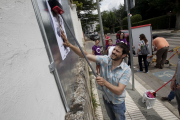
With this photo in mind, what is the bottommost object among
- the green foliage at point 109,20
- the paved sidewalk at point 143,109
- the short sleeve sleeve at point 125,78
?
the paved sidewalk at point 143,109

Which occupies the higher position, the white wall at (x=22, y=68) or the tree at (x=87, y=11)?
the tree at (x=87, y=11)

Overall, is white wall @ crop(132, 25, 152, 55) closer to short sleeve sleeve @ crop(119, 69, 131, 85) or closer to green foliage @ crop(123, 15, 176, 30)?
short sleeve sleeve @ crop(119, 69, 131, 85)

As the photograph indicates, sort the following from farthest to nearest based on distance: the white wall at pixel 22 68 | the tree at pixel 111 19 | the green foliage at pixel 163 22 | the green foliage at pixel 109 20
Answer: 1. the green foliage at pixel 109 20
2. the tree at pixel 111 19
3. the green foliage at pixel 163 22
4. the white wall at pixel 22 68

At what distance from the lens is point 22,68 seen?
72 cm

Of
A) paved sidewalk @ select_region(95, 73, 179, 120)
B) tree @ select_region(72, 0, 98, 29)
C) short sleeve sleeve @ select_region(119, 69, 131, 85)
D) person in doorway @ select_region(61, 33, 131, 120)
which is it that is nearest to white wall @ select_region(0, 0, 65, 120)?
person in doorway @ select_region(61, 33, 131, 120)

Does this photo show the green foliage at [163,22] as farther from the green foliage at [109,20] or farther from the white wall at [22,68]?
the white wall at [22,68]

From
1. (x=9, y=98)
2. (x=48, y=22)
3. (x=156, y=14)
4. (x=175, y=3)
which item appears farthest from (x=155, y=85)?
(x=156, y=14)

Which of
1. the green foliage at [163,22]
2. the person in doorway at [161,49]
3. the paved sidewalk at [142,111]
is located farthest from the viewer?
the green foliage at [163,22]

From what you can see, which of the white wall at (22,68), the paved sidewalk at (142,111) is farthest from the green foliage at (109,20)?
the white wall at (22,68)

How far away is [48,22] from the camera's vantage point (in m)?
1.19

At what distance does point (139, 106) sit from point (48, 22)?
10.2 feet

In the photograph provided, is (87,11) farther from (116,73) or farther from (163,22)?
(116,73)

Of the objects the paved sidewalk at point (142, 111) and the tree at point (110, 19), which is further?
the tree at point (110, 19)

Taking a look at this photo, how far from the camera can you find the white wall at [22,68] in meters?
0.60
